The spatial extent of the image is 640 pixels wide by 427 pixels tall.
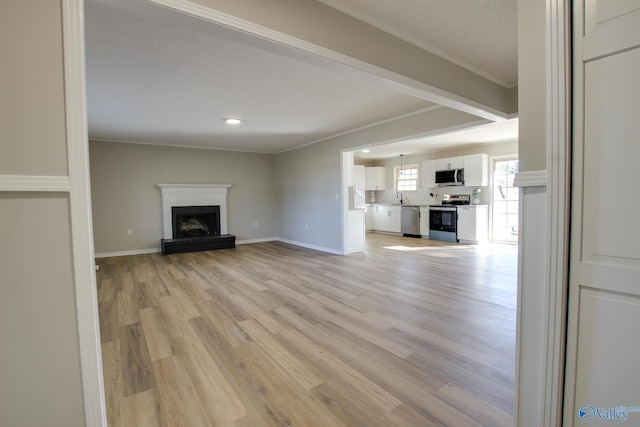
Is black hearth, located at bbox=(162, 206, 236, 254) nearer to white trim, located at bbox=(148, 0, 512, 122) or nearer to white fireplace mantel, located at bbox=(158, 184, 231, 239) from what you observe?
white fireplace mantel, located at bbox=(158, 184, 231, 239)

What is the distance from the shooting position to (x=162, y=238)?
20.3 ft

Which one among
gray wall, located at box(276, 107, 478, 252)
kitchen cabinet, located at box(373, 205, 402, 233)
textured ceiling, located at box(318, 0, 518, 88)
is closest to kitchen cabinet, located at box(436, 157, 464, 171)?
kitchen cabinet, located at box(373, 205, 402, 233)

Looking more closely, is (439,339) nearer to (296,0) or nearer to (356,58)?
(356,58)

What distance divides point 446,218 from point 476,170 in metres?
1.27

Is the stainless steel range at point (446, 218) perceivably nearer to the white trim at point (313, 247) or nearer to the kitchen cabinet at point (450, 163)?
the kitchen cabinet at point (450, 163)

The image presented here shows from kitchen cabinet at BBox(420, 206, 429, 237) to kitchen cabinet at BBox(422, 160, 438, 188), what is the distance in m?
0.66

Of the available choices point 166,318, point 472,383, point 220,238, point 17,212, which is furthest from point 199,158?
point 472,383

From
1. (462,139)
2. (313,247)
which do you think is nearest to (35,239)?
(313,247)

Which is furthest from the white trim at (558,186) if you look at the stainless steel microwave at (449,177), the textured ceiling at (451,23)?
the stainless steel microwave at (449,177)

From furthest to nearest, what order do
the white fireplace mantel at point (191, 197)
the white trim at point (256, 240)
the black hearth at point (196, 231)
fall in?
the white trim at point (256, 240)
the white fireplace mantel at point (191, 197)
the black hearth at point (196, 231)

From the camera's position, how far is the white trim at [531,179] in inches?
43.5

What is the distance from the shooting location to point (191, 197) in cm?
643

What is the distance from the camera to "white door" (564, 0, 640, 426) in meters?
0.95

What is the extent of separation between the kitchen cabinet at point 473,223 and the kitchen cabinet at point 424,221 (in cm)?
85
